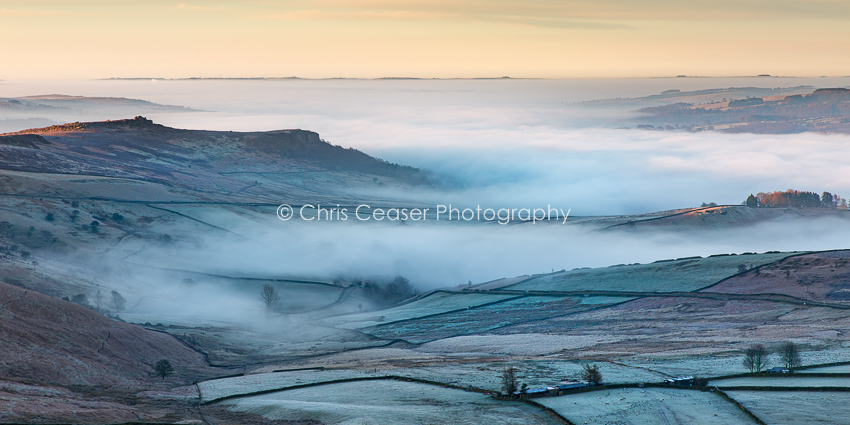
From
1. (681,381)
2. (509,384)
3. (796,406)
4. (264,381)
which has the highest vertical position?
(796,406)

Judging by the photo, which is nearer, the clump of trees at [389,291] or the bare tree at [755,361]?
the bare tree at [755,361]

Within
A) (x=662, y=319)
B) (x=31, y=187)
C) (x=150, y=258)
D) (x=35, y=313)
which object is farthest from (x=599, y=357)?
(x=31, y=187)

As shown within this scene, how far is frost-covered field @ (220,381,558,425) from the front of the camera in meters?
53.3

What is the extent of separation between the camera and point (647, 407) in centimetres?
5506

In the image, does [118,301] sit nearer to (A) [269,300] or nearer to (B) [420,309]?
(A) [269,300]

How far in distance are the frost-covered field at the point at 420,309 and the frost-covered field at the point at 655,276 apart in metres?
10.6

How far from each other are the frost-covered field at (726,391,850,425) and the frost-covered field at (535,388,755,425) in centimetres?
140

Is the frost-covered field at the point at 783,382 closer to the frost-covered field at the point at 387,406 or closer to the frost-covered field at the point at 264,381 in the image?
the frost-covered field at the point at 387,406

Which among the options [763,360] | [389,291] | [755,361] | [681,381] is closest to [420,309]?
[389,291]

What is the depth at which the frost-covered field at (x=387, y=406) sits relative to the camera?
53312 mm

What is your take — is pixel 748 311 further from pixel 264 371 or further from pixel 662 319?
pixel 264 371

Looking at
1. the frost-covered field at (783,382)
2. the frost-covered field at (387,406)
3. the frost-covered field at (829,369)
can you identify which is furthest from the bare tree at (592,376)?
the frost-covered field at (829,369)

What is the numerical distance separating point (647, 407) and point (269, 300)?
91.1 metres

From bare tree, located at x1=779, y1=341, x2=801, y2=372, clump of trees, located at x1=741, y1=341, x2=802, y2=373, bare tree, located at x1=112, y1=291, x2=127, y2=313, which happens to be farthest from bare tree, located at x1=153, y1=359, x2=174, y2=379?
bare tree, located at x1=779, y1=341, x2=801, y2=372
